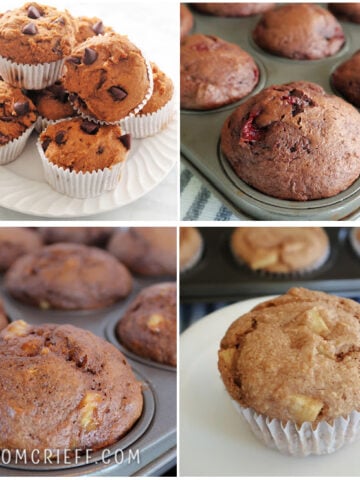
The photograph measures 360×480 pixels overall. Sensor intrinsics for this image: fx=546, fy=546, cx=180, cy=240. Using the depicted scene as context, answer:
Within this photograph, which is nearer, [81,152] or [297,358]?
[297,358]

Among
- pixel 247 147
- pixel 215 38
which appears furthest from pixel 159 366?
pixel 215 38

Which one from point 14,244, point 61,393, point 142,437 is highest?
point 61,393

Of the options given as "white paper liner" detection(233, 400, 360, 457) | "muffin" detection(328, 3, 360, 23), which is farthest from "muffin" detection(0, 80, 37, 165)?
"muffin" detection(328, 3, 360, 23)

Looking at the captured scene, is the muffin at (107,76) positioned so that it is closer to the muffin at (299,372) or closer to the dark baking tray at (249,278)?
the muffin at (299,372)

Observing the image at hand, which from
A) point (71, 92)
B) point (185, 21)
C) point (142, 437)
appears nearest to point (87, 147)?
point (71, 92)

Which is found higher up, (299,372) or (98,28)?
(98,28)

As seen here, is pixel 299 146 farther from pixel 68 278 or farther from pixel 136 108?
pixel 68 278
